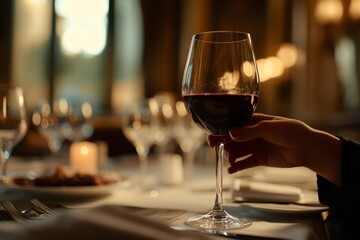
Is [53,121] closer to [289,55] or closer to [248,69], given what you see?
[248,69]

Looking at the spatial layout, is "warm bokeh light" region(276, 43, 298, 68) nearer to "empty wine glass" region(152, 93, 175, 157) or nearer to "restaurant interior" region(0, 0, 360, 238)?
"restaurant interior" region(0, 0, 360, 238)

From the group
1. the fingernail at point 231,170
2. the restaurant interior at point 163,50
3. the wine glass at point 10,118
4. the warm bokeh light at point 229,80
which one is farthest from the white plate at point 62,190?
the restaurant interior at point 163,50

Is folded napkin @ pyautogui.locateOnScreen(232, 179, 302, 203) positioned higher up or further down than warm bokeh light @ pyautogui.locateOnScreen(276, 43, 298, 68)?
further down

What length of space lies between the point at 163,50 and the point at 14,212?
510cm

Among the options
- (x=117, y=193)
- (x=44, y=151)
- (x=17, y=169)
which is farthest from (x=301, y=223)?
(x=44, y=151)

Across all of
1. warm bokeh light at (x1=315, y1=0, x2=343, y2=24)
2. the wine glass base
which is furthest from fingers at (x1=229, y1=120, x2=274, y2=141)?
warm bokeh light at (x1=315, y1=0, x2=343, y2=24)

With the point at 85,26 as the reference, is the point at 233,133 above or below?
below

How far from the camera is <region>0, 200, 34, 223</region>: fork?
2.08ft

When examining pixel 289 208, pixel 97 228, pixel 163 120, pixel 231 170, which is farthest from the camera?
pixel 163 120

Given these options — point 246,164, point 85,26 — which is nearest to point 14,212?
point 246,164

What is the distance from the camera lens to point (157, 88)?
18.8ft

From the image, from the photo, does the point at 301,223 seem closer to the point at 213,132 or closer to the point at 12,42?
the point at 213,132

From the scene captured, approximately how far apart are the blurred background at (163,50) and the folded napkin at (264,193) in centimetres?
401

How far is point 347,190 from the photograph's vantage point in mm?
789
